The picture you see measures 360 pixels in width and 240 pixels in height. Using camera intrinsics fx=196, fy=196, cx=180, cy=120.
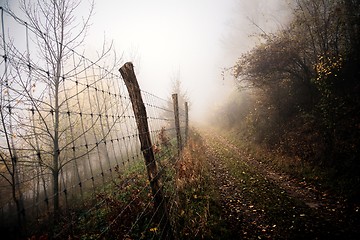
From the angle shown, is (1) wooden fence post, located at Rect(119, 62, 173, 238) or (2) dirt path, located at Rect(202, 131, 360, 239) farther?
(2) dirt path, located at Rect(202, 131, 360, 239)

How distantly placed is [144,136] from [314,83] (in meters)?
8.71

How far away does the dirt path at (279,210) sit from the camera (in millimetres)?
3982

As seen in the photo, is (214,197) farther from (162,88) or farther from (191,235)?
(162,88)

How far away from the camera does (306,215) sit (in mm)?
4449

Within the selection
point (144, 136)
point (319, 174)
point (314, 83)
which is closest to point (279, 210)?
point (319, 174)

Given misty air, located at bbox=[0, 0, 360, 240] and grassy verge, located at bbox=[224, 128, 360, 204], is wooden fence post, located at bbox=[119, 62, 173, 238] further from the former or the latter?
grassy verge, located at bbox=[224, 128, 360, 204]

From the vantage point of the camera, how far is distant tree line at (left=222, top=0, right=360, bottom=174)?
639cm

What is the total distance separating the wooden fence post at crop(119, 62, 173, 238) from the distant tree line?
16.9 feet

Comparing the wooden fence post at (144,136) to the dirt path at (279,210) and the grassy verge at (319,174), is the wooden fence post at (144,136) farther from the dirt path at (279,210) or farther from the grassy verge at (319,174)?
the grassy verge at (319,174)

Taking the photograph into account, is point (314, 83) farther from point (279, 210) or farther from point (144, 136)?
point (144, 136)

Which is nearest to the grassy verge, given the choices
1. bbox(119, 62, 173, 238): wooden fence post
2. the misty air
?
the misty air

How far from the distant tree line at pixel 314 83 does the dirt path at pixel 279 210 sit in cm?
140

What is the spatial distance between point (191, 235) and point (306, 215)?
2.68 meters

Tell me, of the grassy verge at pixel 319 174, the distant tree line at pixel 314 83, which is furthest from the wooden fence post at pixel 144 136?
the distant tree line at pixel 314 83
